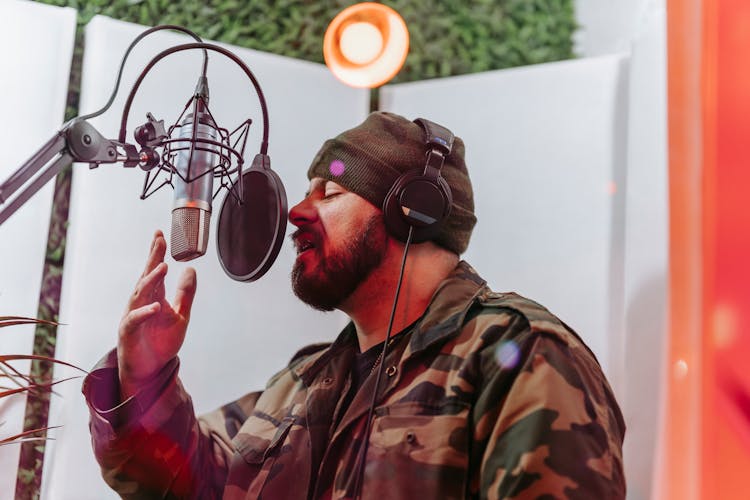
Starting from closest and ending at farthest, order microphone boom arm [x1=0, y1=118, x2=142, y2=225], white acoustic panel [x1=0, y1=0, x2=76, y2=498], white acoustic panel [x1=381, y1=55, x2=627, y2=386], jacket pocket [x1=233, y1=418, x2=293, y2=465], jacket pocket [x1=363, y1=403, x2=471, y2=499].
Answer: microphone boom arm [x1=0, y1=118, x2=142, y2=225] → jacket pocket [x1=363, y1=403, x2=471, y2=499] → white acoustic panel [x1=0, y1=0, x2=76, y2=498] → jacket pocket [x1=233, y1=418, x2=293, y2=465] → white acoustic panel [x1=381, y1=55, x2=627, y2=386]

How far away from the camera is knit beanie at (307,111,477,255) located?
1486 millimetres

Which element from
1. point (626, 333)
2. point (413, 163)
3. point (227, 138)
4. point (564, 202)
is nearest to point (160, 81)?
point (227, 138)

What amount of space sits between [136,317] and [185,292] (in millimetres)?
119

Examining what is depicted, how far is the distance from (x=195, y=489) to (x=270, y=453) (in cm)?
16

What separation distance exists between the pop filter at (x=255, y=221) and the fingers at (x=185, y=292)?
0.24ft

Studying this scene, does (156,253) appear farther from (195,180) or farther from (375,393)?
(375,393)

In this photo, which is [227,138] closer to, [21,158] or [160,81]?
[160,81]

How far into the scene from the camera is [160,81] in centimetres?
149

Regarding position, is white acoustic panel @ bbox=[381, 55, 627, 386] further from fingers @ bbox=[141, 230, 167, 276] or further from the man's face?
fingers @ bbox=[141, 230, 167, 276]

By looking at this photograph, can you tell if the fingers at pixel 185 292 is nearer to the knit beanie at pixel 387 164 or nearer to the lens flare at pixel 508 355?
the knit beanie at pixel 387 164

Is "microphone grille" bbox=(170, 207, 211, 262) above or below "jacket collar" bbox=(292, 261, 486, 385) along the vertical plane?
above

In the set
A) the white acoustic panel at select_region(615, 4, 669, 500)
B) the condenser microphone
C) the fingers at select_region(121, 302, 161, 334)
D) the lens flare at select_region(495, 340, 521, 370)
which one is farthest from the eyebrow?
the white acoustic panel at select_region(615, 4, 669, 500)

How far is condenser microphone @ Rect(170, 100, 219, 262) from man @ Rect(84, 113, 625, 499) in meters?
0.11

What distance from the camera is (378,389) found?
1.39 m
